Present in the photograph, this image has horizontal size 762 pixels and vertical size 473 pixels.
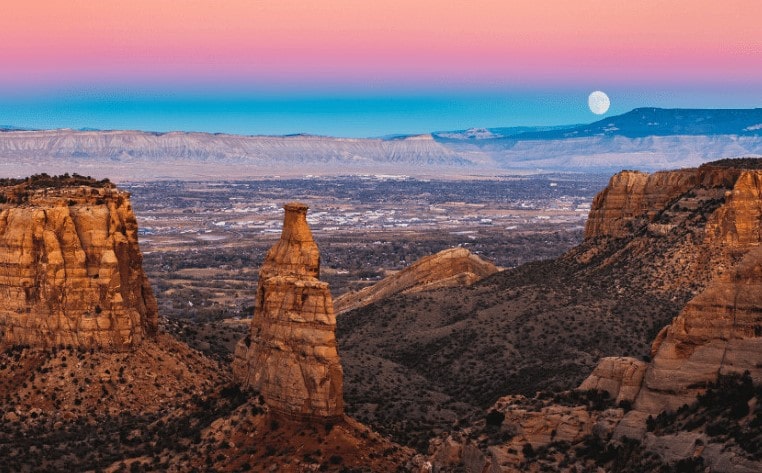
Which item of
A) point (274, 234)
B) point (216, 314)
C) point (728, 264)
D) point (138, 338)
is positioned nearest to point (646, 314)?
point (728, 264)

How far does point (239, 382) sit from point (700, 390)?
17058mm

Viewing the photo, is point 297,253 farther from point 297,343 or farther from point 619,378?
point 619,378

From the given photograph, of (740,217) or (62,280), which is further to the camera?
(740,217)

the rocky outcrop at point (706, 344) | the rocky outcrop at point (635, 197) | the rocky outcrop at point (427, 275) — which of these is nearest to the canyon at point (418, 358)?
the rocky outcrop at point (706, 344)

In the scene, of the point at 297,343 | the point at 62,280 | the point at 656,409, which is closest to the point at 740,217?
the point at 297,343

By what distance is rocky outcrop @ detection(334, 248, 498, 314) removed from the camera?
93.7m

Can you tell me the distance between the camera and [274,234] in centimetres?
19700

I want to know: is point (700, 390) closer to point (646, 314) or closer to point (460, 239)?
point (646, 314)

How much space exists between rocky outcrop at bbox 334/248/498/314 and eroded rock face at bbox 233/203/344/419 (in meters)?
48.7

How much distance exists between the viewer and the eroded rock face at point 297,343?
40344 millimetres

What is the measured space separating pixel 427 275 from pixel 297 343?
55.4m

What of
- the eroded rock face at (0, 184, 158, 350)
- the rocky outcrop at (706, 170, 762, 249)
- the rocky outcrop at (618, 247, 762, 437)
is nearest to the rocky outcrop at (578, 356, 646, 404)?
the rocky outcrop at (618, 247, 762, 437)

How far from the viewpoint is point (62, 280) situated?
161 feet

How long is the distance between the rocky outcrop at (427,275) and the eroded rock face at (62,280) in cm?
4342
